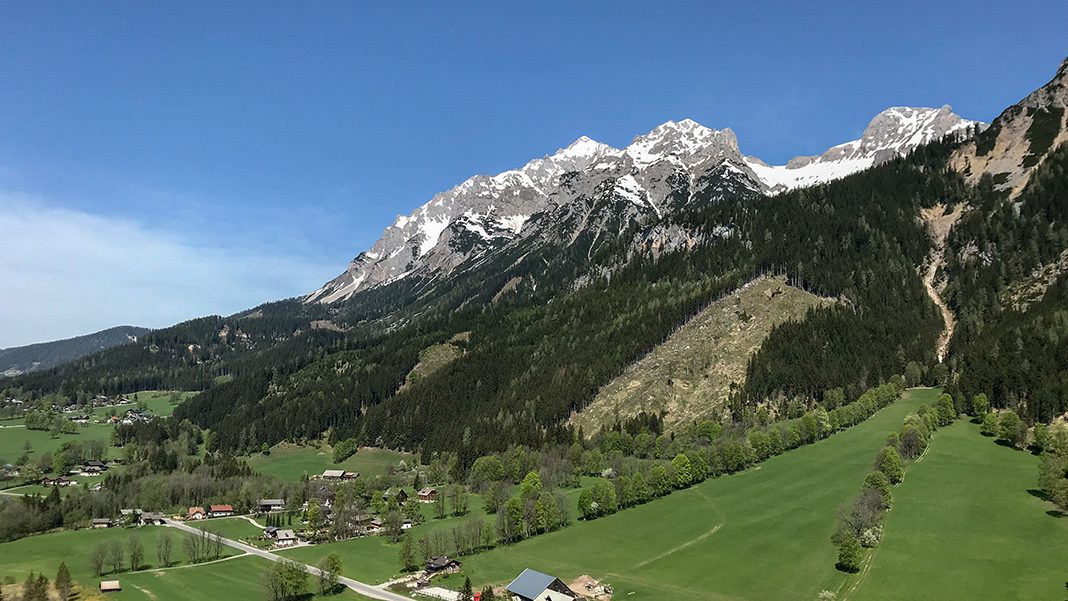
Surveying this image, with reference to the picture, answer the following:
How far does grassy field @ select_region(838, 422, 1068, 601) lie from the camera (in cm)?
7881

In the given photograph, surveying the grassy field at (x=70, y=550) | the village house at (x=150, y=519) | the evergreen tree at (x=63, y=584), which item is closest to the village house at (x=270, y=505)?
the village house at (x=150, y=519)

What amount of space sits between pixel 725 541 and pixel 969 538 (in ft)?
111

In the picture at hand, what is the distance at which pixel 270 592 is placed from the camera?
99750 millimetres

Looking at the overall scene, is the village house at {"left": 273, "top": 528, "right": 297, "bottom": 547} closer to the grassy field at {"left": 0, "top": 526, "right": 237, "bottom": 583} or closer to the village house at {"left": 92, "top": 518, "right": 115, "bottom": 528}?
the grassy field at {"left": 0, "top": 526, "right": 237, "bottom": 583}

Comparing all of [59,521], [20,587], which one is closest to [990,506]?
[20,587]

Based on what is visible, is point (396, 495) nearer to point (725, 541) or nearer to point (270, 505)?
point (270, 505)

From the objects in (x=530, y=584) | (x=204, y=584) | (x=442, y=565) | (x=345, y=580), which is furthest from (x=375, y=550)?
(x=530, y=584)

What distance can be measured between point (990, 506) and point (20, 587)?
146723 millimetres

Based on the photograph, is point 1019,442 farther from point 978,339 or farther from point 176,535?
point 176,535

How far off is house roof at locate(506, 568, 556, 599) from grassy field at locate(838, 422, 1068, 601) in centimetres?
3715

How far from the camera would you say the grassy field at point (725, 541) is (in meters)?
91.1

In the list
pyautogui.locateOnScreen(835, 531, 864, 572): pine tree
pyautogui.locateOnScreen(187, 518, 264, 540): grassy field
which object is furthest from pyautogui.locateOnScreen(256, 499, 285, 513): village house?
pyautogui.locateOnScreen(835, 531, 864, 572): pine tree

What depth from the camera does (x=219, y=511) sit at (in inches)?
6442

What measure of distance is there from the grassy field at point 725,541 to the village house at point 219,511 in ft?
260
